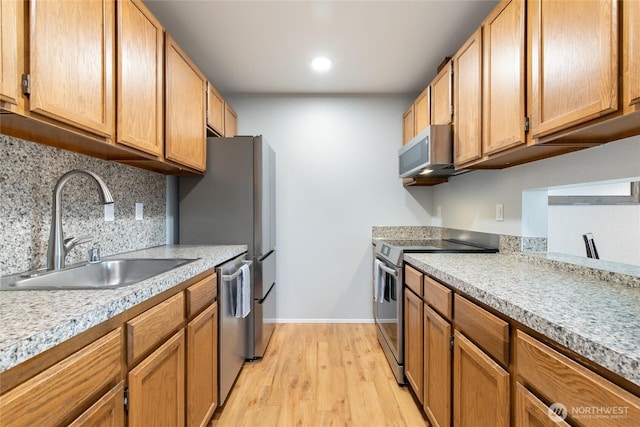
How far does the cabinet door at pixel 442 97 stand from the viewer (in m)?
1.94

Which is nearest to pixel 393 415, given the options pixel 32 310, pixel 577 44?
pixel 32 310

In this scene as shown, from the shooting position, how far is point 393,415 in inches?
65.5

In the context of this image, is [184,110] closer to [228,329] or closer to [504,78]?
[228,329]

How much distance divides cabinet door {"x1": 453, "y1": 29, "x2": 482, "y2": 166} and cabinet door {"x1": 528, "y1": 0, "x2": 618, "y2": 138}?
375 mm

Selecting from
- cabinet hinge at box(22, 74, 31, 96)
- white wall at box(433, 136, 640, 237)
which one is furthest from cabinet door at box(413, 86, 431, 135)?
cabinet hinge at box(22, 74, 31, 96)

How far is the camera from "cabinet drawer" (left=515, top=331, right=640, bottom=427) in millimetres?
553

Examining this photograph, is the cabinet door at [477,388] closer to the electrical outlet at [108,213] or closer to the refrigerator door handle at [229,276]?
the refrigerator door handle at [229,276]

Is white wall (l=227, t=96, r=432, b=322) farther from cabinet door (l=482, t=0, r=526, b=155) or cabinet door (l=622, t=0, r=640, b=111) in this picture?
cabinet door (l=622, t=0, r=640, b=111)

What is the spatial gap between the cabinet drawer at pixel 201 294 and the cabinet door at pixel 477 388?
3.77ft

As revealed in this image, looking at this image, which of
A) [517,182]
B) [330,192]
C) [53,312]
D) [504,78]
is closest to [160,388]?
[53,312]

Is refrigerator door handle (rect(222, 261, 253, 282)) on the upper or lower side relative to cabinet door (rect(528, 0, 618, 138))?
lower

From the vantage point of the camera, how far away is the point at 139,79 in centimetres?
142

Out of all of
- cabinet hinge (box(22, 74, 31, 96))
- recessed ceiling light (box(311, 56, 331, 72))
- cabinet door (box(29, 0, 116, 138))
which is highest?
recessed ceiling light (box(311, 56, 331, 72))

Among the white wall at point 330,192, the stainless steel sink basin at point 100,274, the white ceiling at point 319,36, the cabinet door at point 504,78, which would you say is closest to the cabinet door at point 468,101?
the cabinet door at point 504,78
